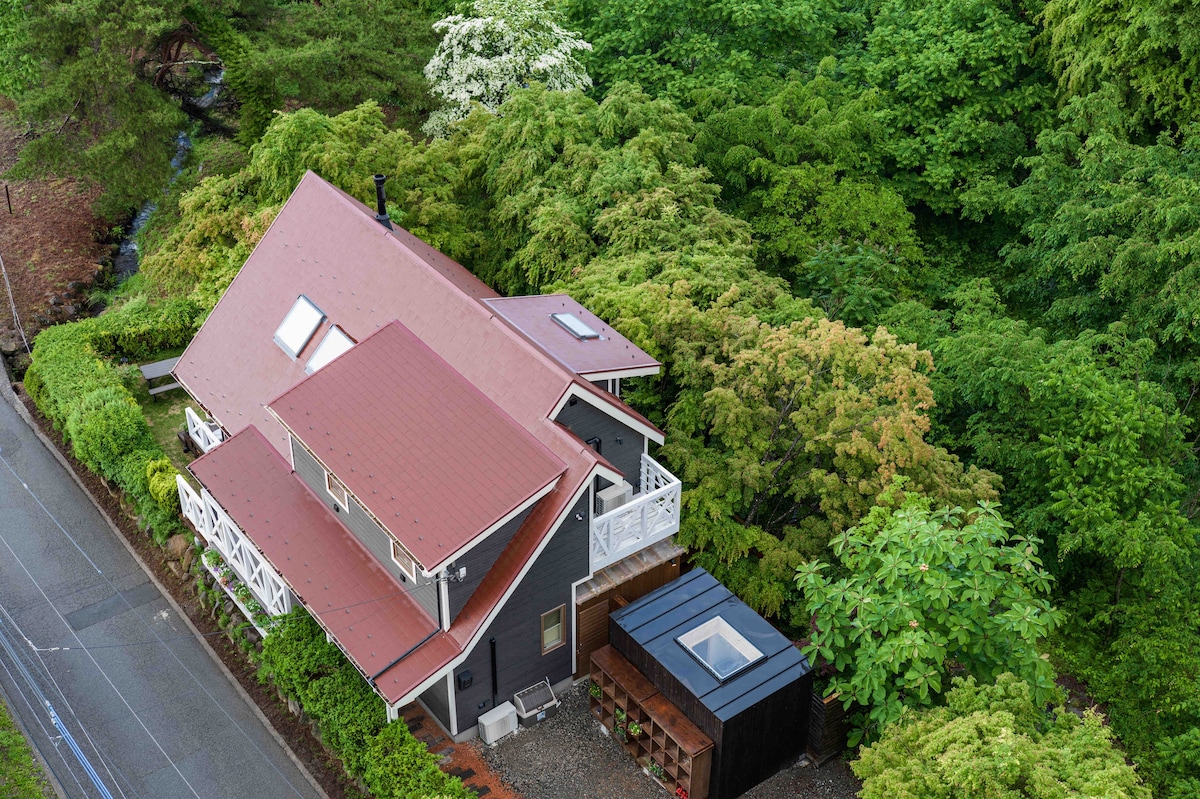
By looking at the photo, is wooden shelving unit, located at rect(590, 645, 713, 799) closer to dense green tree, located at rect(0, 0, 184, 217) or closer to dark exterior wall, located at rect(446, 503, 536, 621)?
dark exterior wall, located at rect(446, 503, 536, 621)

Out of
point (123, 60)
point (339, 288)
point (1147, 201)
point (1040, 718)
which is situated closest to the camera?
point (1040, 718)

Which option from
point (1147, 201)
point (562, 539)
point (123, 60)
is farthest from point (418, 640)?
point (123, 60)

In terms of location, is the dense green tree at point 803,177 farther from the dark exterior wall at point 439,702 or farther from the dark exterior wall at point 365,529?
the dark exterior wall at point 439,702

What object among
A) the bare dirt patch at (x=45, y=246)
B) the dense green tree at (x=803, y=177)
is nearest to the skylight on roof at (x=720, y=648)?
the dense green tree at (x=803, y=177)

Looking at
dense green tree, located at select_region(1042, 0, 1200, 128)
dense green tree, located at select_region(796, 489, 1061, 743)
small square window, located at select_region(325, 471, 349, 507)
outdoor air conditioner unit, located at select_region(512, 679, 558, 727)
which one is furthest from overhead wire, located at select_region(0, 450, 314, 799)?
dense green tree, located at select_region(1042, 0, 1200, 128)

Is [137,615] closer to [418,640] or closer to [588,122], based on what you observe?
[418,640]

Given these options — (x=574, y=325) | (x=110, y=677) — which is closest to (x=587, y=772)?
(x=574, y=325)
